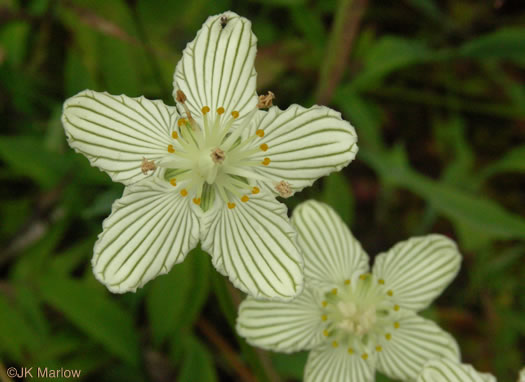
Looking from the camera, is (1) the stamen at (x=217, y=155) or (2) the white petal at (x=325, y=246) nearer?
(1) the stamen at (x=217, y=155)

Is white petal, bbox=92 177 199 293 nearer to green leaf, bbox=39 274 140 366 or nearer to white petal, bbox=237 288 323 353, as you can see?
white petal, bbox=237 288 323 353

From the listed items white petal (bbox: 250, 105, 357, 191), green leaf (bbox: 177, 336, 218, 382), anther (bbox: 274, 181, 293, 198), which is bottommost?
green leaf (bbox: 177, 336, 218, 382)

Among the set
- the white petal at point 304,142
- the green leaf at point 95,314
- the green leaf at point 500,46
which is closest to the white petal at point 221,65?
the white petal at point 304,142

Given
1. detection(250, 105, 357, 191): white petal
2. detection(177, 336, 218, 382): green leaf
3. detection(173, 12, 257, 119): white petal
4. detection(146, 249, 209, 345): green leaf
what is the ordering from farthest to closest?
detection(146, 249, 209, 345): green leaf
detection(177, 336, 218, 382): green leaf
detection(173, 12, 257, 119): white petal
detection(250, 105, 357, 191): white petal

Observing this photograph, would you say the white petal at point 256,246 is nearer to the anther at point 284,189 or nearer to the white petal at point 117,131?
the anther at point 284,189

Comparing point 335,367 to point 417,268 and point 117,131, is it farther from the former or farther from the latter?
point 117,131

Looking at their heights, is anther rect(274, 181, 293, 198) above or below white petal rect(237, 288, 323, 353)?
above

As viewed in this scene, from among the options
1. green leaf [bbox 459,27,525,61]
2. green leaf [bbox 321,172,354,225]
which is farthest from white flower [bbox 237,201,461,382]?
green leaf [bbox 459,27,525,61]
